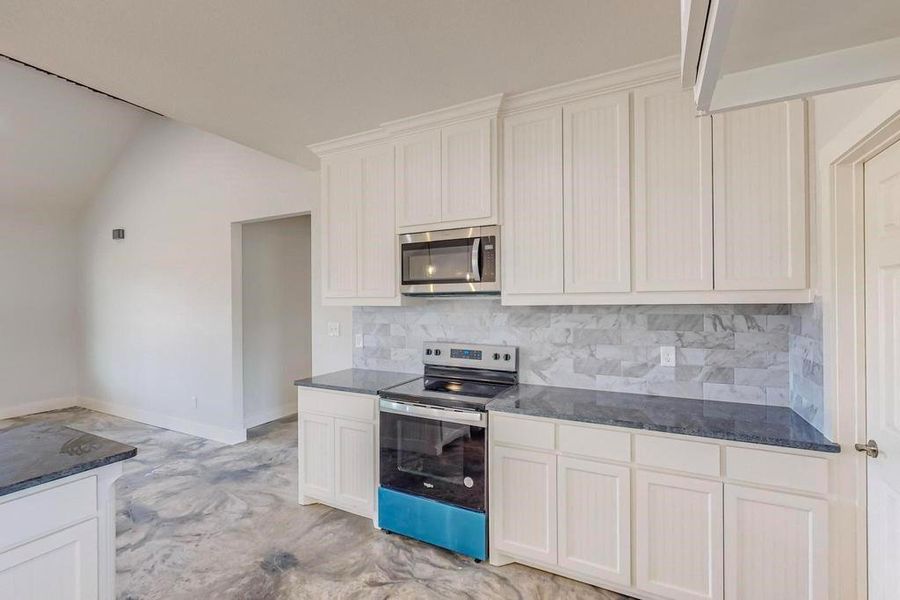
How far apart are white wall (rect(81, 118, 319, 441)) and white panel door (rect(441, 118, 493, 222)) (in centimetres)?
168

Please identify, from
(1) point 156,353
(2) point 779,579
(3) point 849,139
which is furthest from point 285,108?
(1) point 156,353

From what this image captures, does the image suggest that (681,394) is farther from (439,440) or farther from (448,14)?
(448,14)

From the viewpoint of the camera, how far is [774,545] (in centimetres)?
170

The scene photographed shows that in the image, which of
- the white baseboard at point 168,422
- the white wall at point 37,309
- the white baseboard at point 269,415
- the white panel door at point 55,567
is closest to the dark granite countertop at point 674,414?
the white panel door at point 55,567

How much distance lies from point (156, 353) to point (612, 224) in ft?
17.1

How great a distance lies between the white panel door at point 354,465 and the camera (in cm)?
263

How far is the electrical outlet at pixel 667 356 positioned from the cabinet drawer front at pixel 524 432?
A: 2.53ft

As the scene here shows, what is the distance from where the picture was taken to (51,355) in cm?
577

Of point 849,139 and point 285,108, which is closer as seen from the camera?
point 849,139

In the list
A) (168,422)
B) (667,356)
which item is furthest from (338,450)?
(168,422)

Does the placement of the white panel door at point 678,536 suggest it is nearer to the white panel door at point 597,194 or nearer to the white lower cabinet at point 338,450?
the white panel door at point 597,194

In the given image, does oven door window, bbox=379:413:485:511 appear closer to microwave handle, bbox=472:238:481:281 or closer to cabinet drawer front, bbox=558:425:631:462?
cabinet drawer front, bbox=558:425:631:462

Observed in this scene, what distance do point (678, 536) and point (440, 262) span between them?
1.84 metres

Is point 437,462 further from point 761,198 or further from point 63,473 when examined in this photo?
point 761,198
